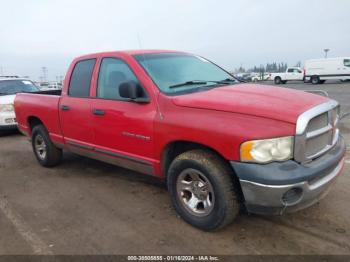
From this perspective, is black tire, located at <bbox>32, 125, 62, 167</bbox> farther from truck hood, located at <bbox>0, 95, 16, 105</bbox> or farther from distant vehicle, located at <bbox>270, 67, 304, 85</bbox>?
distant vehicle, located at <bbox>270, 67, 304, 85</bbox>

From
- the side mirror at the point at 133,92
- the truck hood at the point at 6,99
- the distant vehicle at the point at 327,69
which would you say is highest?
the side mirror at the point at 133,92

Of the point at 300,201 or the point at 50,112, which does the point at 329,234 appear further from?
the point at 50,112

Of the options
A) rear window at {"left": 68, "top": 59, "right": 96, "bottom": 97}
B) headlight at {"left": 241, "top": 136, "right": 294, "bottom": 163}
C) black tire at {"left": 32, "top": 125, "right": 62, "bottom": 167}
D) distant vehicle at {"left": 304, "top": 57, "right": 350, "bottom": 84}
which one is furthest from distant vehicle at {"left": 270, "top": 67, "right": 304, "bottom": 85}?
headlight at {"left": 241, "top": 136, "right": 294, "bottom": 163}

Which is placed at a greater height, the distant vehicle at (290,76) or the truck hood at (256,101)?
the truck hood at (256,101)

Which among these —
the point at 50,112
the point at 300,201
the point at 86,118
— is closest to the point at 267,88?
the point at 300,201

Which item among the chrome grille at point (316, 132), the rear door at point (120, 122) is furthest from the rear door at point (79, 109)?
the chrome grille at point (316, 132)

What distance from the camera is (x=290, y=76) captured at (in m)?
38.0

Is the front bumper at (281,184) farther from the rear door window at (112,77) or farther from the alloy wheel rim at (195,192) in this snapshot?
the rear door window at (112,77)

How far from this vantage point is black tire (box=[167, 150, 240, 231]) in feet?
10.4

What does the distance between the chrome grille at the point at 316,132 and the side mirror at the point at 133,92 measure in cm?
165

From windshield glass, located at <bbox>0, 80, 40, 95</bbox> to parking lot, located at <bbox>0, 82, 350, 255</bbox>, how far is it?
5.48m

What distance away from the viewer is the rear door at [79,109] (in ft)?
15.3

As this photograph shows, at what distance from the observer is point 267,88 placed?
12.9 feet

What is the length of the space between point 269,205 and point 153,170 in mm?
1427
